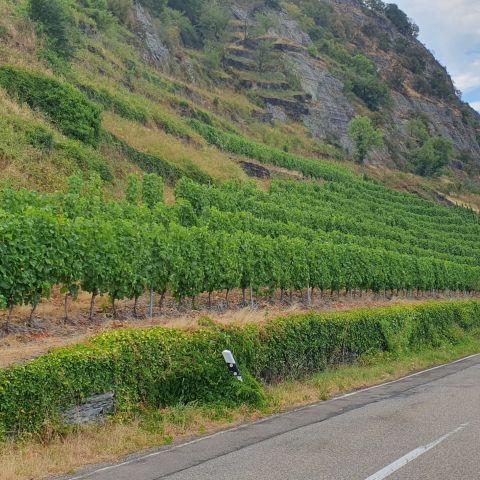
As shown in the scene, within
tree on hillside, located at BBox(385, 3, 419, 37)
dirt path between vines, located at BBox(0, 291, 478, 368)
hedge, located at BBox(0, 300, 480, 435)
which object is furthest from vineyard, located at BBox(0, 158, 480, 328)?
tree on hillside, located at BBox(385, 3, 419, 37)

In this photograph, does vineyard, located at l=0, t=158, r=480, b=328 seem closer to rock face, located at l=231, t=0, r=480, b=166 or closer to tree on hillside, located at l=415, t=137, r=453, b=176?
rock face, located at l=231, t=0, r=480, b=166

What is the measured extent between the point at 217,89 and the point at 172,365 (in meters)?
82.1

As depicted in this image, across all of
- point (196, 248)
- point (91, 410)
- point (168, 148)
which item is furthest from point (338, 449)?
point (168, 148)

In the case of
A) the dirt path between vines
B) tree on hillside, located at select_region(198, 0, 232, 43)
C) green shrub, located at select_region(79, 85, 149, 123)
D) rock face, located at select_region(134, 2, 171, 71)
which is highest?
tree on hillside, located at select_region(198, 0, 232, 43)

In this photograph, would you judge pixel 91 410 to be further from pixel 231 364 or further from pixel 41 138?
pixel 41 138

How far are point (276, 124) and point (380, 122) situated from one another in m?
33.7

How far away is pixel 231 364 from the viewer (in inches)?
523

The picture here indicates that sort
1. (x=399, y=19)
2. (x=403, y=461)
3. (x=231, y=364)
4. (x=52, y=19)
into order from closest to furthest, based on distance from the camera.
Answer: (x=403, y=461) < (x=231, y=364) < (x=52, y=19) < (x=399, y=19)

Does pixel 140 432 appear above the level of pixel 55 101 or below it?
below

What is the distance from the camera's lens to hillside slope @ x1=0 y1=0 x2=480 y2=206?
34875mm

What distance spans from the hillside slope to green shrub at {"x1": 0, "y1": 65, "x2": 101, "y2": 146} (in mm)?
102

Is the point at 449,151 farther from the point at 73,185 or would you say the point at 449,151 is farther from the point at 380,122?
the point at 73,185

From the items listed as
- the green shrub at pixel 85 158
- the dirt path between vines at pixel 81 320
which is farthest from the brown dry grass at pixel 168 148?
the dirt path between vines at pixel 81 320

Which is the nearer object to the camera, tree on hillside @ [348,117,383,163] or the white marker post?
the white marker post
